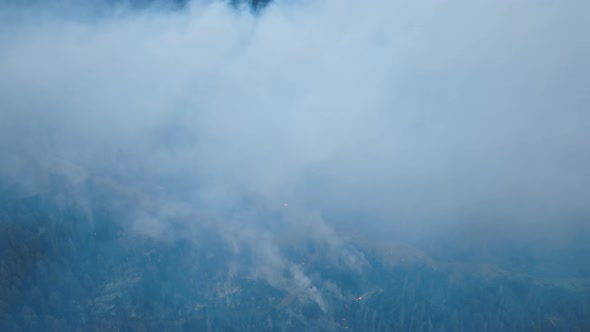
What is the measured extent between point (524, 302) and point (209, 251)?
270ft

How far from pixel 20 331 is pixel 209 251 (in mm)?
43069

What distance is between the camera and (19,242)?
9531cm

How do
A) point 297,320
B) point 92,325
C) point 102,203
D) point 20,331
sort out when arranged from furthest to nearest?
point 297,320 → point 102,203 → point 92,325 → point 20,331

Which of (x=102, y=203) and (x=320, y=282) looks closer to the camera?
(x=102, y=203)

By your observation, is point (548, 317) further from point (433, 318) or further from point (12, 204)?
point (12, 204)

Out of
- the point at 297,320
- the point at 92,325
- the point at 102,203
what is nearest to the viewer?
the point at 92,325

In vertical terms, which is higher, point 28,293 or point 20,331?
point 28,293

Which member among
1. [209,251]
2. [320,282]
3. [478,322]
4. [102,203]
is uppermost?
[102,203]

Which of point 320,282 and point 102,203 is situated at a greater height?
point 102,203

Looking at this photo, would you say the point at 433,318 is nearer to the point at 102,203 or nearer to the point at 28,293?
the point at 102,203

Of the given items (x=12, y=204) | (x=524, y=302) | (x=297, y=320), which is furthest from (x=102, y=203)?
(x=524, y=302)

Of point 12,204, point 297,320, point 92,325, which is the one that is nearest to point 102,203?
point 12,204

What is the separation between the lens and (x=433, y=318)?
117750mm

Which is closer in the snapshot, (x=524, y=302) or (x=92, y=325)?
(x=92, y=325)
